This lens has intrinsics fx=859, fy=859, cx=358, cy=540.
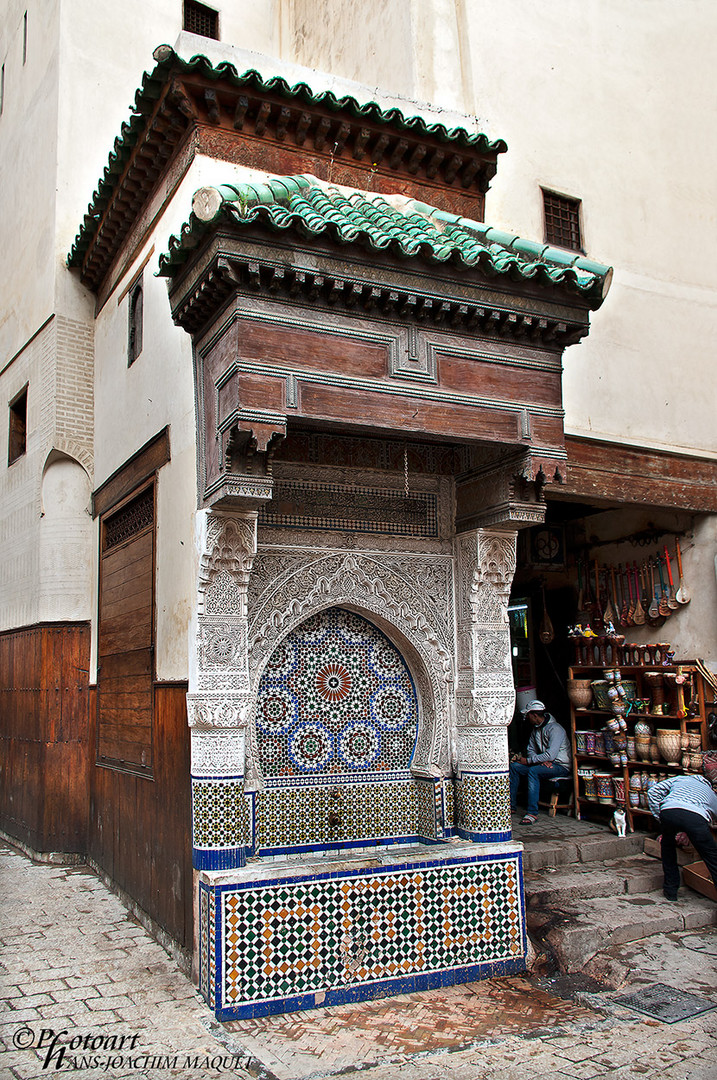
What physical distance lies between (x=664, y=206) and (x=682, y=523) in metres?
3.12

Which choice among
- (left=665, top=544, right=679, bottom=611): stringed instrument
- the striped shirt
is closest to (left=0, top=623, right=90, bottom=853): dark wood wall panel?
the striped shirt

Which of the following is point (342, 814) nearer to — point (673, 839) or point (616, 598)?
point (673, 839)

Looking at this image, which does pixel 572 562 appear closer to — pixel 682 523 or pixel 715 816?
pixel 682 523

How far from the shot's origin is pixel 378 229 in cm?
506

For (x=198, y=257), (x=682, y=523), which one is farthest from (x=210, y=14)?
(x=682, y=523)

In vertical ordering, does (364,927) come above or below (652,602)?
below

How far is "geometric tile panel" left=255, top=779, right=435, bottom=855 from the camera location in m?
5.46

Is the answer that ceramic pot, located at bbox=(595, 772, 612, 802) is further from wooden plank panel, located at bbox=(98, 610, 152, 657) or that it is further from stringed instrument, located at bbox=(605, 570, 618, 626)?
wooden plank panel, located at bbox=(98, 610, 152, 657)

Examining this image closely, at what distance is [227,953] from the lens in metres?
4.71

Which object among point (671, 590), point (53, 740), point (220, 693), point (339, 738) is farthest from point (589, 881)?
point (53, 740)

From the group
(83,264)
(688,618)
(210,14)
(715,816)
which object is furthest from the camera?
(210,14)

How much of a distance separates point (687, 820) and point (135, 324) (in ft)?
19.2

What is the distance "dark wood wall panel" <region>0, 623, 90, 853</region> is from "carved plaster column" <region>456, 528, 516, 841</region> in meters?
4.18

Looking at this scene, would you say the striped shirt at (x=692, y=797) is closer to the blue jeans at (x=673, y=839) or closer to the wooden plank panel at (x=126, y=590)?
the blue jeans at (x=673, y=839)
